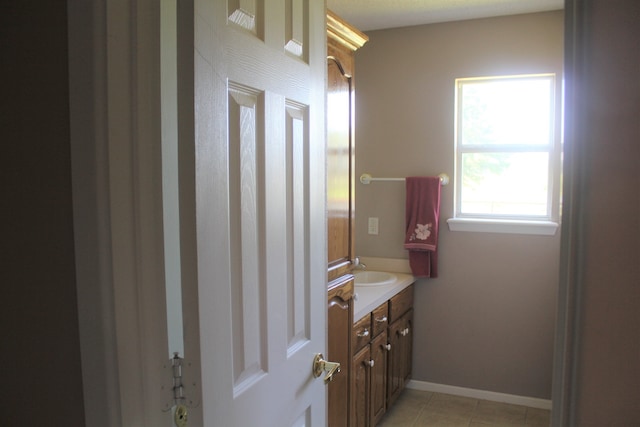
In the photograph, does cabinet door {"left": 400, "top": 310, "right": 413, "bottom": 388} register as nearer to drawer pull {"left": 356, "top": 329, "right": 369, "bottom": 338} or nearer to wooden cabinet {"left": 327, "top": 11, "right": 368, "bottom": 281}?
drawer pull {"left": 356, "top": 329, "right": 369, "bottom": 338}

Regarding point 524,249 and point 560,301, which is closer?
point 560,301

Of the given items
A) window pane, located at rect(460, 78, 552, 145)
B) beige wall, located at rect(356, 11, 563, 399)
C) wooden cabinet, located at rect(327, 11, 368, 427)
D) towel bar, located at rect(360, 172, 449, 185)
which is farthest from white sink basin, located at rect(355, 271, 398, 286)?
wooden cabinet, located at rect(327, 11, 368, 427)

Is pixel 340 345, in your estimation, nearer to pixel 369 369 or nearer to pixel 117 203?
pixel 369 369

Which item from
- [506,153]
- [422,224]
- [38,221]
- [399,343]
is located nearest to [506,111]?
[506,153]

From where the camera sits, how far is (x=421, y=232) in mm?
3438

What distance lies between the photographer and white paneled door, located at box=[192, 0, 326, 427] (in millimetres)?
980

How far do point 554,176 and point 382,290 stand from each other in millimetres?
1335

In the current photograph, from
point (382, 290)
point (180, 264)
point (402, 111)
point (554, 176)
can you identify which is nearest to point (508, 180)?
point (554, 176)

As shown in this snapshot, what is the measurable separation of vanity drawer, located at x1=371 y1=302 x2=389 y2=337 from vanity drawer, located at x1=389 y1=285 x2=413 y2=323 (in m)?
0.09

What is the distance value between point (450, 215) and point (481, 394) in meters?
1.23

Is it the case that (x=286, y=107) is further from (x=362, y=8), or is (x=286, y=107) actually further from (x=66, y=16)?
(x=362, y=8)

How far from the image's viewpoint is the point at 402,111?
3533 millimetres

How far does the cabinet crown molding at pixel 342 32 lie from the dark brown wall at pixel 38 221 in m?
1.25

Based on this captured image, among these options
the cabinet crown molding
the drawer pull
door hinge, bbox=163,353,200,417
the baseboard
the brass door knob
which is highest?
the cabinet crown molding
